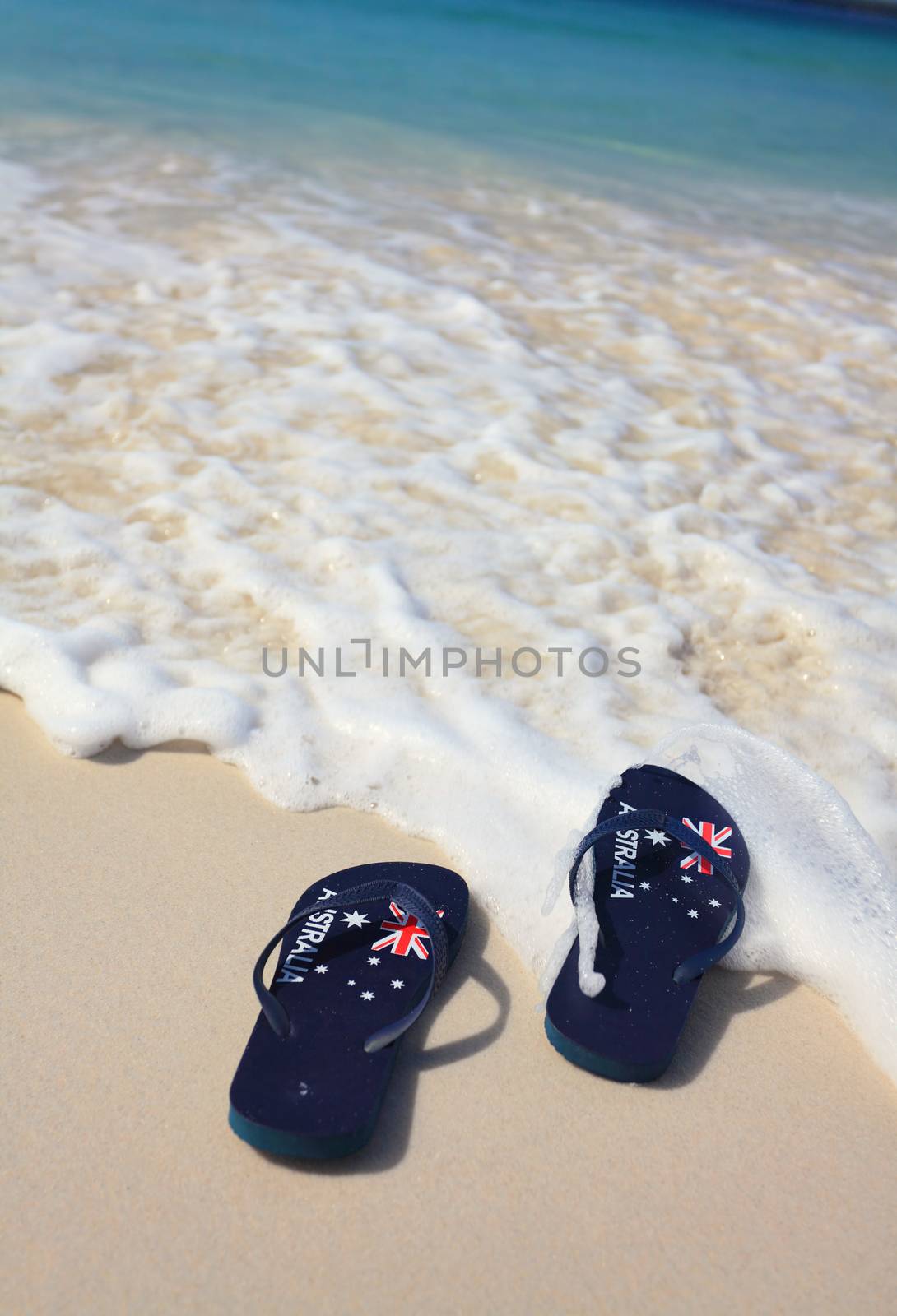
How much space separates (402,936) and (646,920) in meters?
0.36

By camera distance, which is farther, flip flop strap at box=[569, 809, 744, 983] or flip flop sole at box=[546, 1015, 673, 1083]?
flip flop strap at box=[569, 809, 744, 983]

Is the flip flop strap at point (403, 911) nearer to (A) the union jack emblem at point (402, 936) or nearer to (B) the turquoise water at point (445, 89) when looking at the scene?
(A) the union jack emblem at point (402, 936)

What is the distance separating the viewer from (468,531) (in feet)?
8.43

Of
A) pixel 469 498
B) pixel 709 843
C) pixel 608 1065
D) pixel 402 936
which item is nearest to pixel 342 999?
pixel 402 936

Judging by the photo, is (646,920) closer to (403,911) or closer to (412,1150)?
(403,911)

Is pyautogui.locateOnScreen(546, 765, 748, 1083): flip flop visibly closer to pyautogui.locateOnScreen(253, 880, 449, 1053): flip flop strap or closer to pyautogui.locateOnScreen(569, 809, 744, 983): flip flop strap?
pyautogui.locateOnScreen(569, 809, 744, 983): flip flop strap

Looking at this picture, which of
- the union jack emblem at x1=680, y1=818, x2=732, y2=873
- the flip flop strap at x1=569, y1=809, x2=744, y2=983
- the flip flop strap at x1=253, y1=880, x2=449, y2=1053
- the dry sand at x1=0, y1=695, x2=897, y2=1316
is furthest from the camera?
the union jack emblem at x1=680, y1=818, x2=732, y2=873

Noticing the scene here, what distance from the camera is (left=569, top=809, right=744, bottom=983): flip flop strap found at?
1.45 metres

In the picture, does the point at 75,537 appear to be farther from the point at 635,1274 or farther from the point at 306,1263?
the point at 635,1274

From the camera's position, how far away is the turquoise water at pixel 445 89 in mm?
7031

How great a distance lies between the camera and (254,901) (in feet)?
5.17

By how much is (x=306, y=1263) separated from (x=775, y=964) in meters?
0.78

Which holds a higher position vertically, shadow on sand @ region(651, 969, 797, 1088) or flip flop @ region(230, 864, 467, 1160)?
flip flop @ region(230, 864, 467, 1160)

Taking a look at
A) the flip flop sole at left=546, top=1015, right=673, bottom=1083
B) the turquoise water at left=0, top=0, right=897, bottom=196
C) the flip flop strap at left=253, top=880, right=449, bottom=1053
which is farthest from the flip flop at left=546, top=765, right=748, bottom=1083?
the turquoise water at left=0, top=0, right=897, bottom=196
